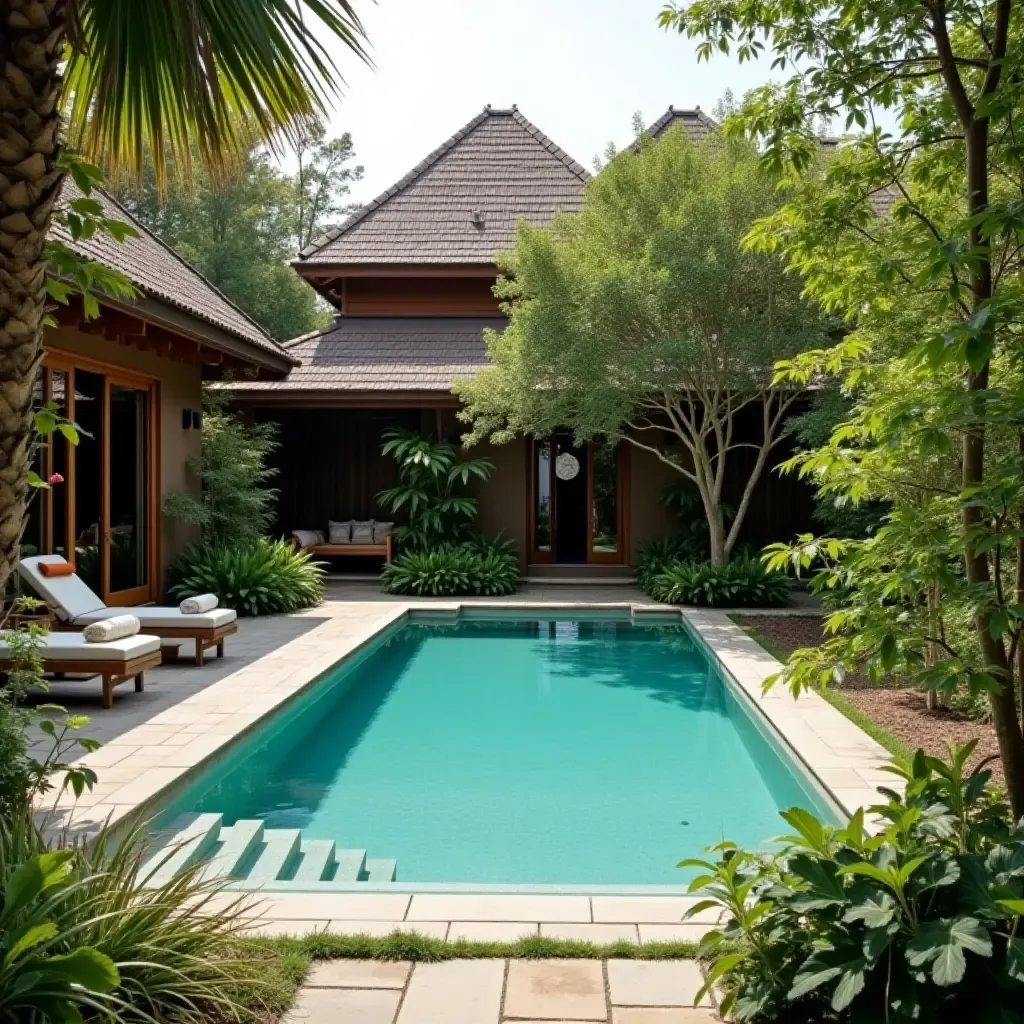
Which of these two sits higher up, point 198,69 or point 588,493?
point 198,69

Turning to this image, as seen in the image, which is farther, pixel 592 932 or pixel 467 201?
pixel 467 201

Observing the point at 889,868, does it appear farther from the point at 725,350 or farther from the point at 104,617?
the point at 725,350

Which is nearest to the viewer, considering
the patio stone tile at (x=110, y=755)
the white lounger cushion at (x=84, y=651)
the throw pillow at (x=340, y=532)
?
the patio stone tile at (x=110, y=755)

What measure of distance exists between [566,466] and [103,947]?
14.9 metres

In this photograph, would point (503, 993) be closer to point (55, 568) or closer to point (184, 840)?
point (184, 840)

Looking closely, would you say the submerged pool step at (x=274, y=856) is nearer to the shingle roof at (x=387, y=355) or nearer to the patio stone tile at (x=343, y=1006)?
the patio stone tile at (x=343, y=1006)

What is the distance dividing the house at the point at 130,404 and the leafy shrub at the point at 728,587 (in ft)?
19.8

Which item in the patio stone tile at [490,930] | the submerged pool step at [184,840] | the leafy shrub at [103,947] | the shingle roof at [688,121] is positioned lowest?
the submerged pool step at [184,840]

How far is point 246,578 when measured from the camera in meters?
12.3

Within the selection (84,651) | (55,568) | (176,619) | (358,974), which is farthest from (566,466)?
(358,974)

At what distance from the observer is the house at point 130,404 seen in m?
9.52

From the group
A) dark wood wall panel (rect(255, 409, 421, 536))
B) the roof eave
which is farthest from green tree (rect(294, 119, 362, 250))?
the roof eave

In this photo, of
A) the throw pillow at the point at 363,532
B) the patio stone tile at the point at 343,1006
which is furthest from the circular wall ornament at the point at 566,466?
the patio stone tile at the point at 343,1006

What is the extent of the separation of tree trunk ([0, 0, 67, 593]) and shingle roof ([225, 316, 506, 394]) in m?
12.9
